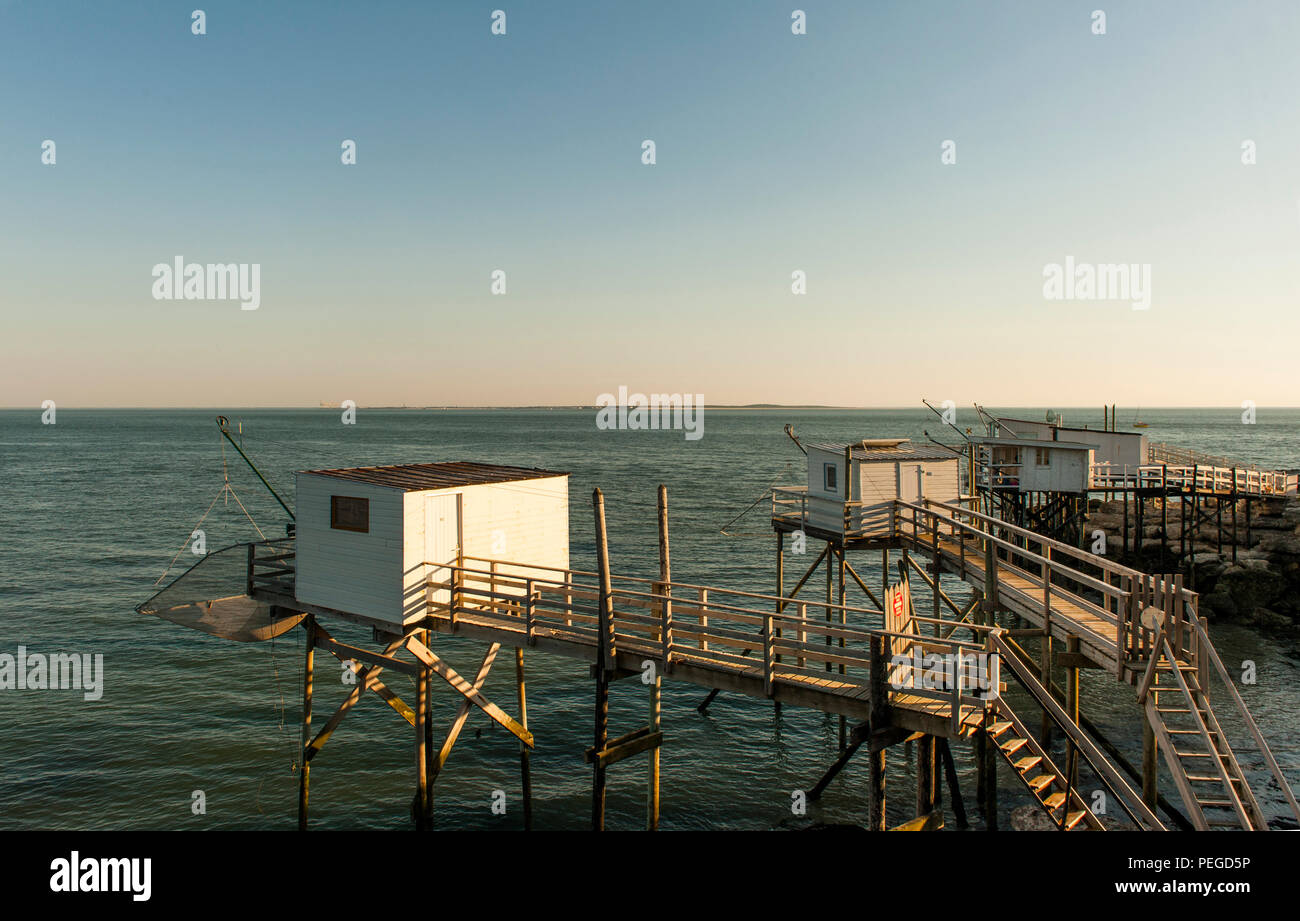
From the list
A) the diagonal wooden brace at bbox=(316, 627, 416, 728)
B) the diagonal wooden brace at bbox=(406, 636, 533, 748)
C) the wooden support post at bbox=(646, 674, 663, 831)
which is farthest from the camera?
the diagonal wooden brace at bbox=(316, 627, 416, 728)

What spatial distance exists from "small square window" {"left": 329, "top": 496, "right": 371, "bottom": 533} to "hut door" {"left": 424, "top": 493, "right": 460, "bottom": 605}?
1278 mm

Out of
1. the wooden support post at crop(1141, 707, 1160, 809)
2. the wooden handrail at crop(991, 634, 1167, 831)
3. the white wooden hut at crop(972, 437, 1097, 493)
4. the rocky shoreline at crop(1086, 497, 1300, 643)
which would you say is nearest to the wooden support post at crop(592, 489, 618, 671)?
the wooden handrail at crop(991, 634, 1167, 831)

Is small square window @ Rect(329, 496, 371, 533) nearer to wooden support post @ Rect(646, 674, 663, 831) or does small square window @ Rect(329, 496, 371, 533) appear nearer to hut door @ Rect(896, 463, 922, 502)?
wooden support post @ Rect(646, 674, 663, 831)

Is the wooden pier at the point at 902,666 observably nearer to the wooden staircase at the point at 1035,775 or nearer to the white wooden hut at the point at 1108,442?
the wooden staircase at the point at 1035,775

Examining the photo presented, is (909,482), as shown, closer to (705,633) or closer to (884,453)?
(884,453)

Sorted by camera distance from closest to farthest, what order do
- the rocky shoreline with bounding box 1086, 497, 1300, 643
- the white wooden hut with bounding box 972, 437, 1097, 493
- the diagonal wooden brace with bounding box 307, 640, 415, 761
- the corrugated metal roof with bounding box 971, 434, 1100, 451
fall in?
the diagonal wooden brace with bounding box 307, 640, 415, 761 < the corrugated metal roof with bounding box 971, 434, 1100, 451 < the white wooden hut with bounding box 972, 437, 1097, 493 < the rocky shoreline with bounding box 1086, 497, 1300, 643

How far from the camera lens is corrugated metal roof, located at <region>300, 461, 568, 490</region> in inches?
659

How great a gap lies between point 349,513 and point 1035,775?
1379 cm

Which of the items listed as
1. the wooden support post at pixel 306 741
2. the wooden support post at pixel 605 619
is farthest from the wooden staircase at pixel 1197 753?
the wooden support post at pixel 306 741

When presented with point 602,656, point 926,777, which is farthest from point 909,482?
point 602,656

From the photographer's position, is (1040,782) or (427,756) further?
(427,756)

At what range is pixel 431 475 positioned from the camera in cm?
1817
